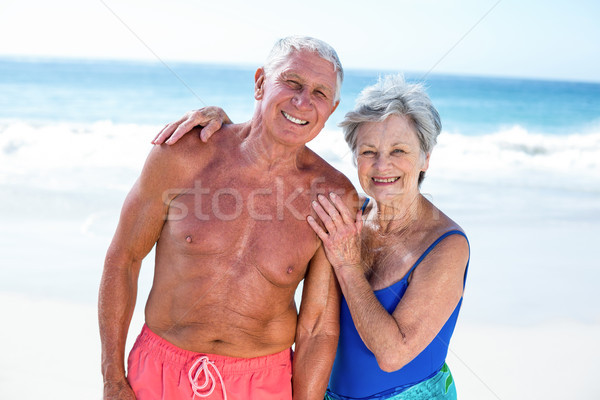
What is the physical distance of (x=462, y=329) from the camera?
4.69 meters

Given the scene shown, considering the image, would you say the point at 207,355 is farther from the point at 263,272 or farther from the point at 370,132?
the point at 370,132

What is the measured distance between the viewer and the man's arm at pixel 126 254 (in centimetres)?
222

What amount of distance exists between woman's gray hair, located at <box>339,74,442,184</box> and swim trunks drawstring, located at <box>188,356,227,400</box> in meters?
1.09

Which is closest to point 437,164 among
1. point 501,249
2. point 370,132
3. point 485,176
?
point 485,176

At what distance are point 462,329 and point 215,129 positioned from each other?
3136mm

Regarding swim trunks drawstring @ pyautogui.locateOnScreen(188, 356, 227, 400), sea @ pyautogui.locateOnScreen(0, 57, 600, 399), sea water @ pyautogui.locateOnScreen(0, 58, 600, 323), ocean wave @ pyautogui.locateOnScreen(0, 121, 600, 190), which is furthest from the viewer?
ocean wave @ pyautogui.locateOnScreen(0, 121, 600, 190)

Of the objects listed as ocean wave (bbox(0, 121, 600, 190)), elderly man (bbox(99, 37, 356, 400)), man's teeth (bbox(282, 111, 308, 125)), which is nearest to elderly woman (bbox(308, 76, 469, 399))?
elderly man (bbox(99, 37, 356, 400))

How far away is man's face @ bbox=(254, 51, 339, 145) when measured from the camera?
225 centimetres

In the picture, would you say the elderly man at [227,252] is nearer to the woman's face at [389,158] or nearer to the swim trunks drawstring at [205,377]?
the swim trunks drawstring at [205,377]

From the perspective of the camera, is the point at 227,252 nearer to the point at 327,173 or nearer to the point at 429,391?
the point at 327,173

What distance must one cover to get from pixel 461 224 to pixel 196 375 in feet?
19.1

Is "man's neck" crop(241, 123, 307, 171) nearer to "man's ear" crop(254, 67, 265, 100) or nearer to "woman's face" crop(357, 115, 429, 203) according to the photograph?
"man's ear" crop(254, 67, 265, 100)

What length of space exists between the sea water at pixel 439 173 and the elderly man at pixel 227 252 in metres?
0.82

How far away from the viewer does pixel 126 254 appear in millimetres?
2275
